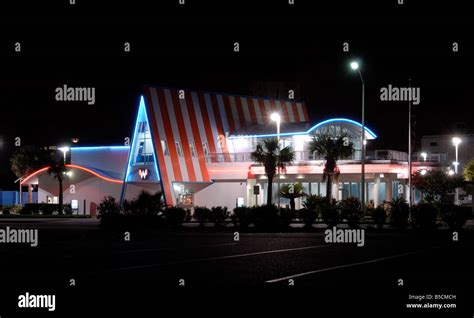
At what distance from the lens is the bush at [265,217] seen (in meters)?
34.2

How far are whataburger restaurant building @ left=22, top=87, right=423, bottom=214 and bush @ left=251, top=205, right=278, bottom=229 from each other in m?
20.8

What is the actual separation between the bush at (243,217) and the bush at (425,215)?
7.66 meters

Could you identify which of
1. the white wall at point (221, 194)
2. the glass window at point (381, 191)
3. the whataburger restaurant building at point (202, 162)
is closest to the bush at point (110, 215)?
the whataburger restaurant building at point (202, 162)

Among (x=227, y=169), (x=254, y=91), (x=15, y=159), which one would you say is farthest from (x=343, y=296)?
(x=15, y=159)

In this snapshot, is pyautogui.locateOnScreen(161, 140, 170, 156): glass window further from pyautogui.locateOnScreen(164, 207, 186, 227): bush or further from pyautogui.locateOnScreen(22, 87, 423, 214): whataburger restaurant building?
pyautogui.locateOnScreen(164, 207, 186, 227): bush

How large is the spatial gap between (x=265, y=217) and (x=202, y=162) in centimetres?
2642

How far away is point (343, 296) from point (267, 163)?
3627 centimetres

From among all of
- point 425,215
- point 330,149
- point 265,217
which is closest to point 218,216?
point 265,217

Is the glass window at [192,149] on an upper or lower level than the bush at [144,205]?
upper

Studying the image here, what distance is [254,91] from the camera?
81.2 meters

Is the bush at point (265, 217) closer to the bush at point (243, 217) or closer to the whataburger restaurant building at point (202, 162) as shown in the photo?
the bush at point (243, 217)

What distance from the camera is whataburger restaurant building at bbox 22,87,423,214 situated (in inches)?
2205

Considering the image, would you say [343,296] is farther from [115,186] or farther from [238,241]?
[115,186]

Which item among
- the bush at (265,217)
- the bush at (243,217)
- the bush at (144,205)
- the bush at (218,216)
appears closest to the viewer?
the bush at (265,217)
